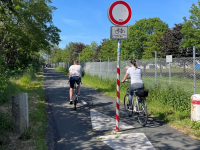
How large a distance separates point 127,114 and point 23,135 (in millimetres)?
3574

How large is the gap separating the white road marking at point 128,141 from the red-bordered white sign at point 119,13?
2.84 m

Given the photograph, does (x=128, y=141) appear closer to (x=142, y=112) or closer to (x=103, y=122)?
(x=142, y=112)

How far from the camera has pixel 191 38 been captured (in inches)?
904

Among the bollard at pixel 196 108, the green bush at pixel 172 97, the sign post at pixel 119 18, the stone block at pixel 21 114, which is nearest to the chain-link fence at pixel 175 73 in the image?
the green bush at pixel 172 97

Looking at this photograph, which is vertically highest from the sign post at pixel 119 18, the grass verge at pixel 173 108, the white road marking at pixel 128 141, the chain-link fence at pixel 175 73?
the sign post at pixel 119 18

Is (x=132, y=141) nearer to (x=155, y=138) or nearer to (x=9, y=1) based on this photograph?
(x=155, y=138)

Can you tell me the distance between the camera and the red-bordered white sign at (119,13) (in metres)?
5.08

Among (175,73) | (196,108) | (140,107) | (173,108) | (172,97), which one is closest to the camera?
(196,108)

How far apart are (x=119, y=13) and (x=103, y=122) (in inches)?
124

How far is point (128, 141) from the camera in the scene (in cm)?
441

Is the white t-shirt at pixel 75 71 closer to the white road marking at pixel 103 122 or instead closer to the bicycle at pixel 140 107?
the white road marking at pixel 103 122

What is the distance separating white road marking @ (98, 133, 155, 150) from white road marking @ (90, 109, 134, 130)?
2.07ft

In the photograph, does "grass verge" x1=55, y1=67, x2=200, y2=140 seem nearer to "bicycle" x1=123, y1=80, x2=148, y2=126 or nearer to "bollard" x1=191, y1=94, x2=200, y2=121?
"bollard" x1=191, y1=94, x2=200, y2=121

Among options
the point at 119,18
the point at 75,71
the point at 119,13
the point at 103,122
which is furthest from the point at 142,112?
the point at 75,71
